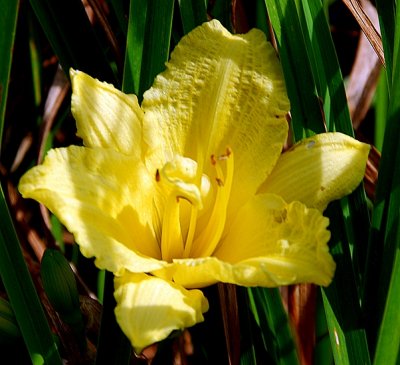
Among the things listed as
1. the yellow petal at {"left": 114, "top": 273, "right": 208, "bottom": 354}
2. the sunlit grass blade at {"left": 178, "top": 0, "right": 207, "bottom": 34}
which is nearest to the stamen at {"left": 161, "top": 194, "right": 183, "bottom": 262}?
the yellow petal at {"left": 114, "top": 273, "right": 208, "bottom": 354}

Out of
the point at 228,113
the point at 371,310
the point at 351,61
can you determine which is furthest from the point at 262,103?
the point at 351,61

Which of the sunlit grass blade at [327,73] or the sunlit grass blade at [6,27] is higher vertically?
the sunlit grass blade at [6,27]

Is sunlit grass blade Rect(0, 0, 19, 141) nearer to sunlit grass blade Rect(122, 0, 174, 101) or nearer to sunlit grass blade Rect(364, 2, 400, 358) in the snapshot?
sunlit grass blade Rect(122, 0, 174, 101)

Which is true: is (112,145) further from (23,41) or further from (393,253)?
(23,41)

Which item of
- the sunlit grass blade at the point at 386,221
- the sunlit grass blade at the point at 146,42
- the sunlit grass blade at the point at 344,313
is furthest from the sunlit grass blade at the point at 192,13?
the sunlit grass blade at the point at 344,313

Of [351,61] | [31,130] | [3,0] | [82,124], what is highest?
[3,0]

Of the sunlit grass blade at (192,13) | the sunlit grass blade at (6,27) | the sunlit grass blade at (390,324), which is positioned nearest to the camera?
the sunlit grass blade at (390,324)

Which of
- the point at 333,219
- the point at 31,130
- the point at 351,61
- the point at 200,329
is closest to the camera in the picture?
the point at 333,219

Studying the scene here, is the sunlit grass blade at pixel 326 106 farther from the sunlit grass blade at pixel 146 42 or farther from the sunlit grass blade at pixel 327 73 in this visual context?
the sunlit grass blade at pixel 146 42

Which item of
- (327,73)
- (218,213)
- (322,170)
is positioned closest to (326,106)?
(327,73)
